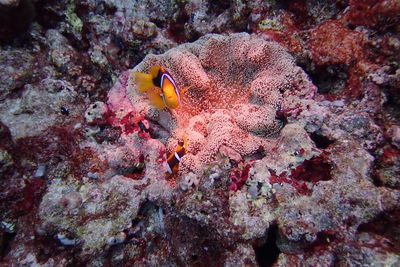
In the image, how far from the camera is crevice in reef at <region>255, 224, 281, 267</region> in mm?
2078

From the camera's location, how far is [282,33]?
10.2ft

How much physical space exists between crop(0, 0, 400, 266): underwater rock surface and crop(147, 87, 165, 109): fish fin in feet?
0.35

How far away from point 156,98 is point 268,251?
1.93 metres

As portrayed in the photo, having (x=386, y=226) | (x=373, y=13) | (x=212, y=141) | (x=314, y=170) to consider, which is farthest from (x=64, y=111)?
(x=373, y=13)

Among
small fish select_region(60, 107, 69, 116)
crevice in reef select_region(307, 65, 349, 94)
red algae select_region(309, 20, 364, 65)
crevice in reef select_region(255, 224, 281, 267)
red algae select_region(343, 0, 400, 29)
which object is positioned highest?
red algae select_region(343, 0, 400, 29)

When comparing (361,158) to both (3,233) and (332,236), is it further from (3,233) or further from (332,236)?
(3,233)

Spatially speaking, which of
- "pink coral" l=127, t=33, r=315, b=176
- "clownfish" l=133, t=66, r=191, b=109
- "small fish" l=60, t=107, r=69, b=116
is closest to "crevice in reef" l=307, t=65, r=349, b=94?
"pink coral" l=127, t=33, r=315, b=176

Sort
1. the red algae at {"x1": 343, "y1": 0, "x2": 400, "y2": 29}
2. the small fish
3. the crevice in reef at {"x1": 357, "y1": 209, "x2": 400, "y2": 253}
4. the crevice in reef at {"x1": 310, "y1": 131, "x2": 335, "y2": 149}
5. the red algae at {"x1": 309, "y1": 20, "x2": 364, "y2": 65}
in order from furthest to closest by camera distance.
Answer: the small fish, the red algae at {"x1": 309, "y1": 20, "x2": 364, "y2": 65}, the red algae at {"x1": 343, "y1": 0, "x2": 400, "y2": 29}, the crevice in reef at {"x1": 310, "y1": 131, "x2": 335, "y2": 149}, the crevice in reef at {"x1": 357, "y1": 209, "x2": 400, "y2": 253}

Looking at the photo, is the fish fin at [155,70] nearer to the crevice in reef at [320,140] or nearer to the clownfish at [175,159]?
the clownfish at [175,159]

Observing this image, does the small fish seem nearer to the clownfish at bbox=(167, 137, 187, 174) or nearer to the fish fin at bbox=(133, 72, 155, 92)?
the fish fin at bbox=(133, 72, 155, 92)

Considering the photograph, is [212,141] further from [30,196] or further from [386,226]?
[30,196]

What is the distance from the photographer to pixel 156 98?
2848 millimetres

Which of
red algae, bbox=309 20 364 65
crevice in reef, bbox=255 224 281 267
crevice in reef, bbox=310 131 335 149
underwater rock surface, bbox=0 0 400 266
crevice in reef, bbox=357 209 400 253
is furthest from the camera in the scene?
red algae, bbox=309 20 364 65

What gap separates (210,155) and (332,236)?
1.21 metres
